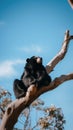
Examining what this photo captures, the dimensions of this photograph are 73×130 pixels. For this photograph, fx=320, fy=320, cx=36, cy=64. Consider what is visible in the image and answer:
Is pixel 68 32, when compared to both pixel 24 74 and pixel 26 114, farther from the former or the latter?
pixel 26 114

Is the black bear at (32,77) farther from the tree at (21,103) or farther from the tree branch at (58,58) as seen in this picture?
the tree at (21,103)

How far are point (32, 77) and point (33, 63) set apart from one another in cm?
66

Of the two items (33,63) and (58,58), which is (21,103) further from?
(33,63)

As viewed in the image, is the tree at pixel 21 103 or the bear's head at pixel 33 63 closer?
the tree at pixel 21 103

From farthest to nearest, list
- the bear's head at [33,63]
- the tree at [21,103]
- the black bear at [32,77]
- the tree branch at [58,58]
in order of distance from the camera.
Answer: the bear's head at [33,63]
the tree branch at [58,58]
the black bear at [32,77]
the tree at [21,103]

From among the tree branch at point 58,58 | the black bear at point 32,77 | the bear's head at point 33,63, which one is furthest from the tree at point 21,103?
the bear's head at point 33,63

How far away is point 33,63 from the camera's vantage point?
28.8 ft

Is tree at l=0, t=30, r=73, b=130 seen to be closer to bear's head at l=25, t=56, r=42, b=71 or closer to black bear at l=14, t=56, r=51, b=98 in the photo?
black bear at l=14, t=56, r=51, b=98

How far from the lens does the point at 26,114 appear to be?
20.9 metres

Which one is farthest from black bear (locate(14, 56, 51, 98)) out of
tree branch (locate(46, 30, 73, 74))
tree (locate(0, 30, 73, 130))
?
tree (locate(0, 30, 73, 130))

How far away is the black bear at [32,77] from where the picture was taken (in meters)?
7.76

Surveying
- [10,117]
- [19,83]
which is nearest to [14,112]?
[10,117]

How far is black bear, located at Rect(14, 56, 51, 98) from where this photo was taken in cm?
776

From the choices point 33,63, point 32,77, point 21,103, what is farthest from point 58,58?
point 21,103
